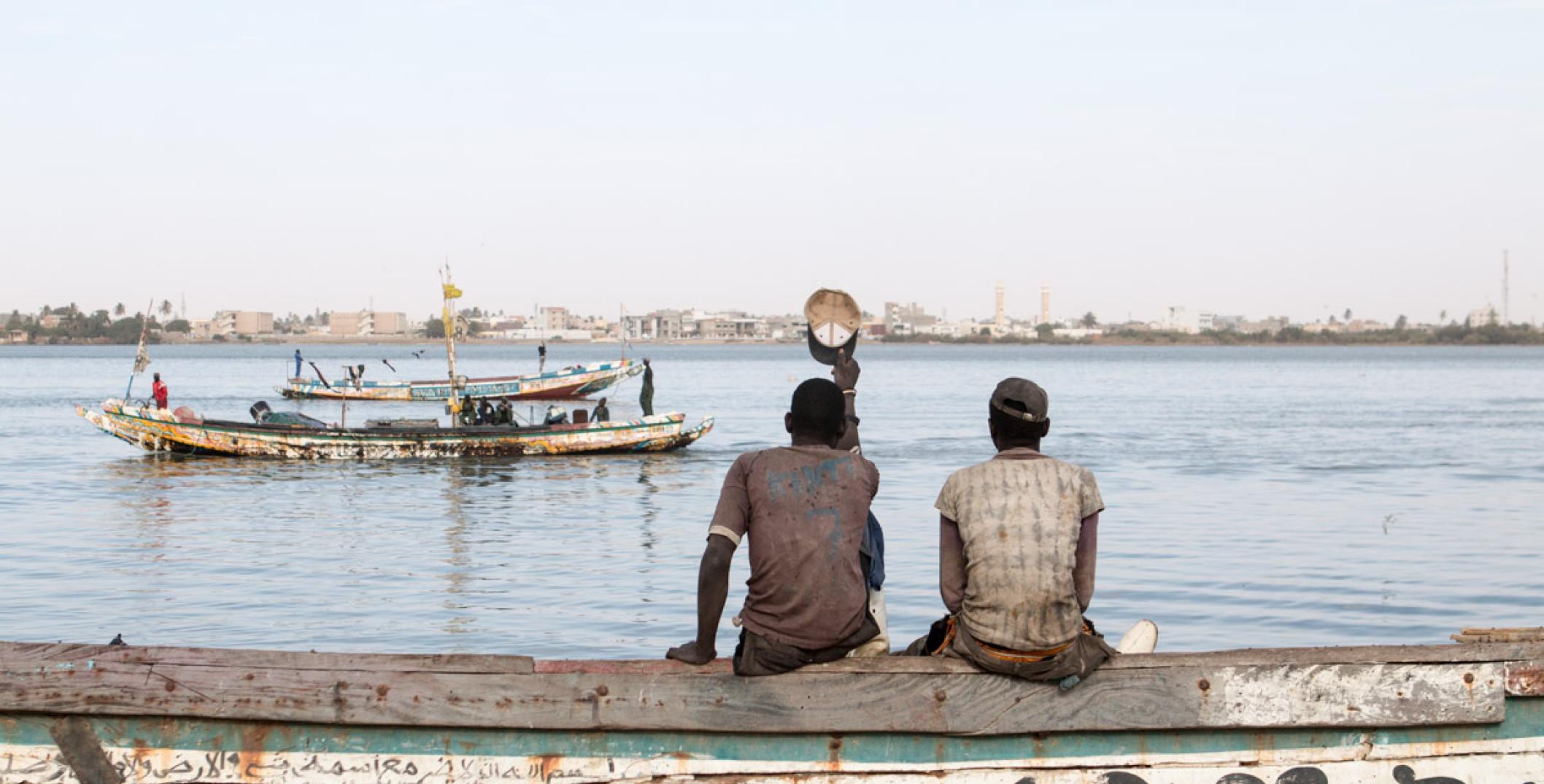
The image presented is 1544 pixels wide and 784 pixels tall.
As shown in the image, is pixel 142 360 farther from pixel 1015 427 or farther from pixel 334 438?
pixel 1015 427

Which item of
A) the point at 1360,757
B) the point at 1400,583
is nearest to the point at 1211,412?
the point at 1400,583

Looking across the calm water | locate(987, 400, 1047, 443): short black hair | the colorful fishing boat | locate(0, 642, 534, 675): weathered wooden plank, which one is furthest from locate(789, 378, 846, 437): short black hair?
the calm water

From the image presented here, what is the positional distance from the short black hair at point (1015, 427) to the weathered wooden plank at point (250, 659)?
72.5 inches

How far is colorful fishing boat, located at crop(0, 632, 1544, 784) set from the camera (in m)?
5.06

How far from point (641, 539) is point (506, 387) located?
39345mm

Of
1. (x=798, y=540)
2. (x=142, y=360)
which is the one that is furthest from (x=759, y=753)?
(x=142, y=360)

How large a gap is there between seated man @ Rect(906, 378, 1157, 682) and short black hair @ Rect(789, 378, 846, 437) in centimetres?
47

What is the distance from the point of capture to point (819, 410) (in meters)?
5.23

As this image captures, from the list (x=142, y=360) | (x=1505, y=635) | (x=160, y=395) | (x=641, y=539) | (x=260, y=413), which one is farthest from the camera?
(x=160, y=395)

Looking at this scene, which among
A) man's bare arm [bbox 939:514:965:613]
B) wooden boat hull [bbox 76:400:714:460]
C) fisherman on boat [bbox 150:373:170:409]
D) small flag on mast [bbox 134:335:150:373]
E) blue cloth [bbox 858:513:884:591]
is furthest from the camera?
fisherman on boat [bbox 150:373:170:409]

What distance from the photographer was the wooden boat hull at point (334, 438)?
32219 mm

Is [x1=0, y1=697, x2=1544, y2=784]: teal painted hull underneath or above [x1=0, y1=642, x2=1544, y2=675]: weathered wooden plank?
underneath

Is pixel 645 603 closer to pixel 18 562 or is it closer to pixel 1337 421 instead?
pixel 18 562

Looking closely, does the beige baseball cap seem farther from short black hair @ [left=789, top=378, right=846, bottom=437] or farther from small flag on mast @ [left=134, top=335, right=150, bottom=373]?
small flag on mast @ [left=134, top=335, right=150, bottom=373]
